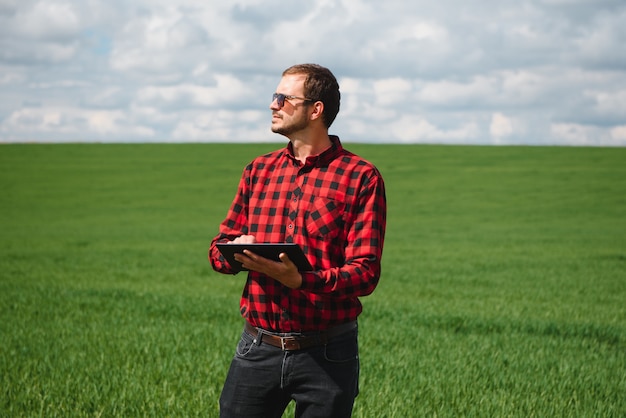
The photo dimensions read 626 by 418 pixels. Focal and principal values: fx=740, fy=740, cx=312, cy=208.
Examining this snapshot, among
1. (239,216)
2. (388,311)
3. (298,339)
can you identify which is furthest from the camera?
(388,311)

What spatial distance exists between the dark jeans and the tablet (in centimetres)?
45

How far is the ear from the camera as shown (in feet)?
10.5

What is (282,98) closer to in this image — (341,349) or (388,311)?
(341,349)

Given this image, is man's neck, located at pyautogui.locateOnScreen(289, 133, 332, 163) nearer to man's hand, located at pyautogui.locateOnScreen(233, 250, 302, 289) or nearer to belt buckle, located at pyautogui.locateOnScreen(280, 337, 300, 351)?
man's hand, located at pyautogui.locateOnScreen(233, 250, 302, 289)

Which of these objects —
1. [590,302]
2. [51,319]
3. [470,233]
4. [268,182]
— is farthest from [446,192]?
[268,182]

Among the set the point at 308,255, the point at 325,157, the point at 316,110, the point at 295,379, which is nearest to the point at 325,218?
the point at 308,255

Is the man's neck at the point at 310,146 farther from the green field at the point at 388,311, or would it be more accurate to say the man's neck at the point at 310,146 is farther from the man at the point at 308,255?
the green field at the point at 388,311

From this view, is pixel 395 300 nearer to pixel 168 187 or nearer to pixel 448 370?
pixel 448 370

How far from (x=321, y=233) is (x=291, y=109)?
56cm

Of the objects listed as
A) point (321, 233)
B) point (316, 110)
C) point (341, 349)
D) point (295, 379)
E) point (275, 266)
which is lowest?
point (295, 379)

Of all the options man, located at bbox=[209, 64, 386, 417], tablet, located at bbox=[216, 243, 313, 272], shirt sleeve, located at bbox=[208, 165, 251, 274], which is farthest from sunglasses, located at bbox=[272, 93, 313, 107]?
tablet, located at bbox=[216, 243, 313, 272]

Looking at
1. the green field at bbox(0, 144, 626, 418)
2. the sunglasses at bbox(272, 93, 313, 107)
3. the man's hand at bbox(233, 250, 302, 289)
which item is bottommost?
the green field at bbox(0, 144, 626, 418)

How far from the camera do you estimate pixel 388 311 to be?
11.4 m

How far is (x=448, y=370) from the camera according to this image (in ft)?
23.7
